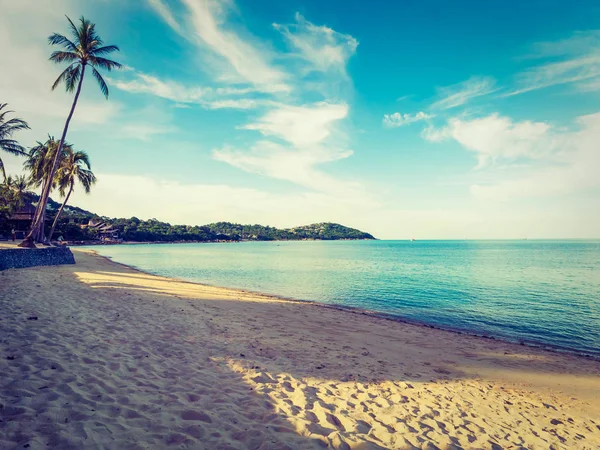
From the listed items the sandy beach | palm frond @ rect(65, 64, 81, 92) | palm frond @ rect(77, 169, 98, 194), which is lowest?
the sandy beach

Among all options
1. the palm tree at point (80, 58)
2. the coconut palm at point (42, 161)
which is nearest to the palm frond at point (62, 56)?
the palm tree at point (80, 58)

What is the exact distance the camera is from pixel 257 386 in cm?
577

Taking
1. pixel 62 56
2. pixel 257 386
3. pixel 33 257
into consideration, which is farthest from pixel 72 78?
pixel 257 386

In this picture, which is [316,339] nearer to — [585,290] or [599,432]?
[599,432]

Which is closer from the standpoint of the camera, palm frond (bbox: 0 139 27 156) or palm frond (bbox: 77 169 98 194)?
palm frond (bbox: 0 139 27 156)

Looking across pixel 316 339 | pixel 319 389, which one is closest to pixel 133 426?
pixel 319 389

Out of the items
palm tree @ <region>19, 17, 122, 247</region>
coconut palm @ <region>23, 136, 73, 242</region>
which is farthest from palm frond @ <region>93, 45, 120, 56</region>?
coconut palm @ <region>23, 136, 73, 242</region>

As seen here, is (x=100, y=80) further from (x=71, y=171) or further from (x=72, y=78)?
(x=71, y=171)

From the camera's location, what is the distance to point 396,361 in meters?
8.76

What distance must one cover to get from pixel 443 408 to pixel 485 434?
2.90 ft

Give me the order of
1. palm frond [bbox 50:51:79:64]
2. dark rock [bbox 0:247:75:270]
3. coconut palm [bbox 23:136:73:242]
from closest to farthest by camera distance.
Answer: dark rock [bbox 0:247:75:270]
palm frond [bbox 50:51:79:64]
coconut palm [bbox 23:136:73:242]

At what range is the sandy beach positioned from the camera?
4035mm

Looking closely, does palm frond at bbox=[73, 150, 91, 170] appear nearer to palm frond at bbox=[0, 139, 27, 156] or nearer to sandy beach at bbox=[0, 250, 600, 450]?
palm frond at bbox=[0, 139, 27, 156]

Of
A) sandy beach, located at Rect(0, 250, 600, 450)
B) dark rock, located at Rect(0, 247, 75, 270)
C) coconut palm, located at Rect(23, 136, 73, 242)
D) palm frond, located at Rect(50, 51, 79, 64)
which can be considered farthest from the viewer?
coconut palm, located at Rect(23, 136, 73, 242)
